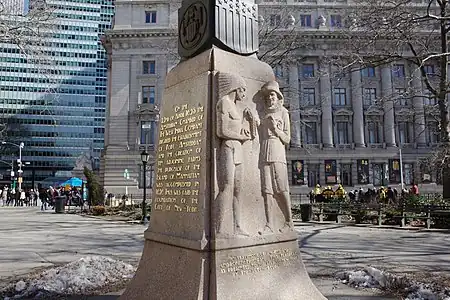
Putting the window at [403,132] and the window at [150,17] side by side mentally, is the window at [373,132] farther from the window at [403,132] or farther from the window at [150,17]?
the window at [150,17]

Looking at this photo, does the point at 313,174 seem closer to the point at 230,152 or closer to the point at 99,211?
the point at 99,211

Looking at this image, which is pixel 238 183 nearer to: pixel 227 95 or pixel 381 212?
pixel 227 95

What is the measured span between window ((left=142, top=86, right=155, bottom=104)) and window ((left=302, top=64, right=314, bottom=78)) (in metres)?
21.5

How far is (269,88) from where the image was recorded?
525cm

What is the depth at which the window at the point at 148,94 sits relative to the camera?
54812 mm

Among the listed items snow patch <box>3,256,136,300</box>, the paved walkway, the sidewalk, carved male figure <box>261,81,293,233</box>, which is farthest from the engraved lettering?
snow patch <box>3,256,136,300</box>

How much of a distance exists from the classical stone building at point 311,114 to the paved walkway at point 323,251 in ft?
123

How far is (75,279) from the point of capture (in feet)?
22.4

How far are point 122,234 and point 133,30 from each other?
142 feet


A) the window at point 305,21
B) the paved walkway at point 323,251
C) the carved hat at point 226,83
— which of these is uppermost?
the window at point 305,21

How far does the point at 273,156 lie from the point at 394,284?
329 cm

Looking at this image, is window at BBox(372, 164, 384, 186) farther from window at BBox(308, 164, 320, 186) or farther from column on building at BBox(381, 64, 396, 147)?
window at BBox(308, 164, 320, 186)

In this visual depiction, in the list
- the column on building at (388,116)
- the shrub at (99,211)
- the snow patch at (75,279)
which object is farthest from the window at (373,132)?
the snow patch at (75,279)

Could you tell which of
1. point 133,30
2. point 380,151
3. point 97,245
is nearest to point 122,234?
point 97,245
